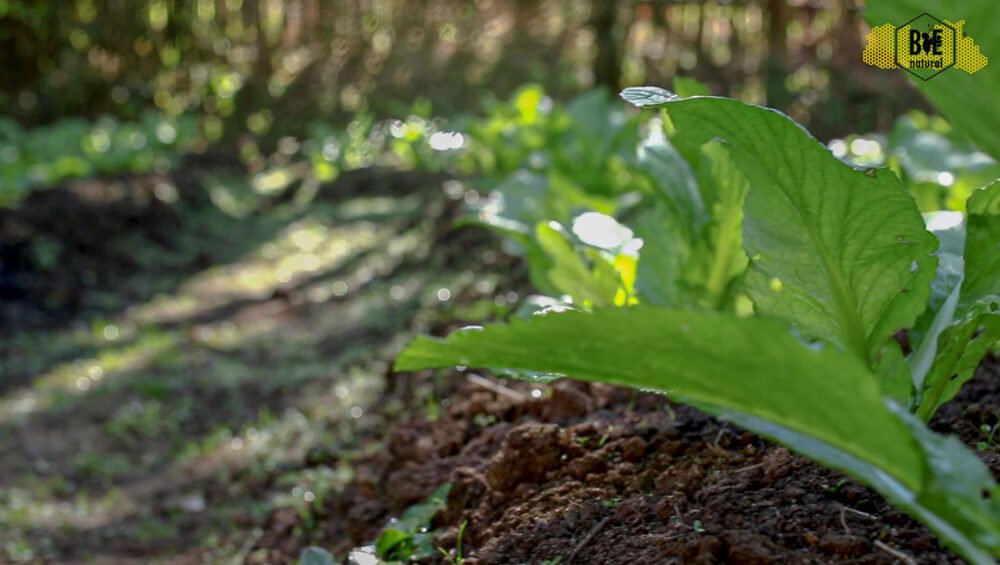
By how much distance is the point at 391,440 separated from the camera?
8.25 feet

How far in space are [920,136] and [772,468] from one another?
2.18 metres

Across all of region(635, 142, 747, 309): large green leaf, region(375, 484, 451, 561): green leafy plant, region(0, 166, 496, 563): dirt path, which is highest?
region(635, 142, 747, 309): large green leaf

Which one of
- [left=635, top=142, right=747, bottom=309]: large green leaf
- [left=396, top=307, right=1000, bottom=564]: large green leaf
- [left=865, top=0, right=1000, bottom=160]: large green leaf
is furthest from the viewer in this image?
[left=635, top=142, right=747, bottom=309]: large green leaf

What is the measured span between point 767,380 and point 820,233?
1.92ft

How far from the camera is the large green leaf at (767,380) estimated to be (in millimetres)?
943

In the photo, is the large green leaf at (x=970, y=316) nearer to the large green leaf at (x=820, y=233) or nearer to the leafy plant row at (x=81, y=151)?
the large green leaf at (x=820, y=233)

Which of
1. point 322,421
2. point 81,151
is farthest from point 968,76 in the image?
point 81,151

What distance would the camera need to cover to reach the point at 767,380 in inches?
38.5

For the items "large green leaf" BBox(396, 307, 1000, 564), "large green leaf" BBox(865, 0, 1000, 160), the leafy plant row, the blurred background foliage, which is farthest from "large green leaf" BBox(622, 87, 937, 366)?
the blurred background foliage

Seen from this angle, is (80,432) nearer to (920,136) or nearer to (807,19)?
(920,136)

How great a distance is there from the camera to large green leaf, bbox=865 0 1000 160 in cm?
138

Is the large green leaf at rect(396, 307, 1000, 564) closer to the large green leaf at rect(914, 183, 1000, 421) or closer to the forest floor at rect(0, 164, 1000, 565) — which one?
the forest floor at rect(0, 164, 1000, 565)

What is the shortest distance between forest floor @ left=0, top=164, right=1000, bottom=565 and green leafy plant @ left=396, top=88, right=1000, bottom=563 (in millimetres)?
180

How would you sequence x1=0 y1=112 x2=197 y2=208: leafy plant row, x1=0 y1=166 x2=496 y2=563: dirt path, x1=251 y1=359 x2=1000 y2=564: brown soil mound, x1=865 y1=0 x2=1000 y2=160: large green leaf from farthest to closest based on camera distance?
x1=0 y1=112 x2=197 y2=208: leafy plant row < x1=0 y1=166 x2=496 y2=563: dirt path < x1=865 y1=0 x2=1000 y2=160: large green leaf < x1=251 y1=359 x2=1000 y2=564: brown soil mound
